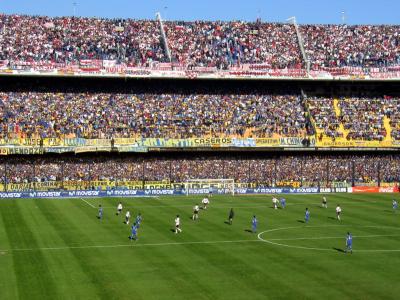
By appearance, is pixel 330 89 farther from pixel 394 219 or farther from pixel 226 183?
pixel 394 219

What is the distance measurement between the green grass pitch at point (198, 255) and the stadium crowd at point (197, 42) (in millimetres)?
26760

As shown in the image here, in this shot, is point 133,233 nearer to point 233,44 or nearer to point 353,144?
point 353,144

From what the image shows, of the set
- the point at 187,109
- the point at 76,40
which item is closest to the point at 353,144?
the point at 187,109

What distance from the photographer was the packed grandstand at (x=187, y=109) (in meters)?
76.4

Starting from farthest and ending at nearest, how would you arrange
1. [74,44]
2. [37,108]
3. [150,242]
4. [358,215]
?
[74,44], [37,108], [358,215], [150,242]

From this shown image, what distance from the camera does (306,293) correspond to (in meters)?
31.3

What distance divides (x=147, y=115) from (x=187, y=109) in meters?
4.84

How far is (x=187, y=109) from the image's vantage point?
3258 inches

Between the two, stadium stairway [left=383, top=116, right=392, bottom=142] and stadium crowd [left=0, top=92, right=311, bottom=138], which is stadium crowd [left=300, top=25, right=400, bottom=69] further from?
stadium crowd [left=0, top=92, right=311, bottom=138]

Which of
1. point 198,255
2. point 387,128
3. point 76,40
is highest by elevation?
point 76,40

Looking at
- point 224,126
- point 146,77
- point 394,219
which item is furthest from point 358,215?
point 146,77

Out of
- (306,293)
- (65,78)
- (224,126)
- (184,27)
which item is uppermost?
(184,27)

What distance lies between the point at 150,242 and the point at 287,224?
12.5 m

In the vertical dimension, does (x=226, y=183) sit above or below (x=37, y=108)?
below
